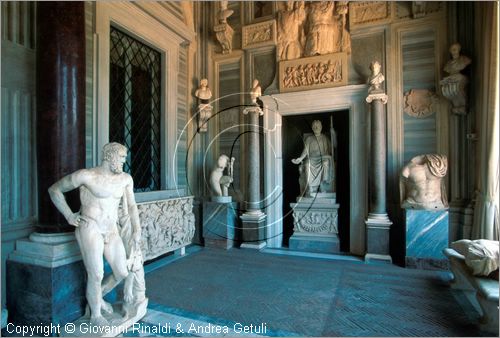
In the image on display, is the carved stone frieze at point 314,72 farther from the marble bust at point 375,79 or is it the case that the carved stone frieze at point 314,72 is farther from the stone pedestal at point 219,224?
the stone pedestal at point 219,224

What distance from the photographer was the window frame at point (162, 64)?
364 centimetres

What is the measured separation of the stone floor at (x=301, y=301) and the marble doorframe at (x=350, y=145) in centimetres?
94

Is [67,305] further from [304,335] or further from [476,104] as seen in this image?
[476,104]

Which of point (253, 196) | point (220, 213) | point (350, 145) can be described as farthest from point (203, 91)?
point (350, 145)

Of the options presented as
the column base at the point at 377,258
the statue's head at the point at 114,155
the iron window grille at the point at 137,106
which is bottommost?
the column base at the point at 377,258

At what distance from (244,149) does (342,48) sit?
8.19ft

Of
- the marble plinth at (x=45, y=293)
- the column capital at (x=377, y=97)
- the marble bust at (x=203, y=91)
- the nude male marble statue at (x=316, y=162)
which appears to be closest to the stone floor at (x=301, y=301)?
the marble plinth at (x=45, y=293)

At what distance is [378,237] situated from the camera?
4242 millimetres

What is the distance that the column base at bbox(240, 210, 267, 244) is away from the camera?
16.3 feet

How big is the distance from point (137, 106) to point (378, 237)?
4.41 metres

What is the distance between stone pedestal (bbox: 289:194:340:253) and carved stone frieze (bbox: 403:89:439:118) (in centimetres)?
188

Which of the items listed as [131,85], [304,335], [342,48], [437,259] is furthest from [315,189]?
[131,85]

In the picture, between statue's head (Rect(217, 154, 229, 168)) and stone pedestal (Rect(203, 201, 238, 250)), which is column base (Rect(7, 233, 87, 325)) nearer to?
stone pedestal (Rect(203, 201, 238, 250))

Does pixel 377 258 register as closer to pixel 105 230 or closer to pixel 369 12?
pixel 105 230
